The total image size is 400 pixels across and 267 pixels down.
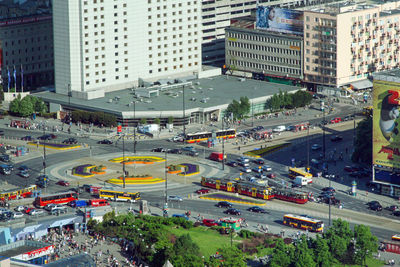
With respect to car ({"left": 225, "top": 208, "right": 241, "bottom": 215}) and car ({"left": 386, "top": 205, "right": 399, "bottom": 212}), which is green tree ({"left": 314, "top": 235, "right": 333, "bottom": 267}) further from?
car ({"left": 386, "top": 205, "right": 399, "bottom": 212})

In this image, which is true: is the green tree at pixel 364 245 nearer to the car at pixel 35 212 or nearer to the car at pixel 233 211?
the car at pixel 233 211

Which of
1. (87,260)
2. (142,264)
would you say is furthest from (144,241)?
(87,260)

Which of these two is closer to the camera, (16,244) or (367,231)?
(16,244)

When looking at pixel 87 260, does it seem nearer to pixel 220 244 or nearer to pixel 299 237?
pixel 220 244

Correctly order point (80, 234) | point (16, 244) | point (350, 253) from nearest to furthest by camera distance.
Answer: point (16, 244) < point (350, 253) < point (80, 234)

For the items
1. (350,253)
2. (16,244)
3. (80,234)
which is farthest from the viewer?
(80,234)

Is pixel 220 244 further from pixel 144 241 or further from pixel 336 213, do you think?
pixel 336 213

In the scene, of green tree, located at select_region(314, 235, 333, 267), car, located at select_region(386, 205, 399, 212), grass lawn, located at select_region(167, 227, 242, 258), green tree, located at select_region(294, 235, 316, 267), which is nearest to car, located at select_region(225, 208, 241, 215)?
grass lawn, located at select_region(167, 227, 242, 258)
